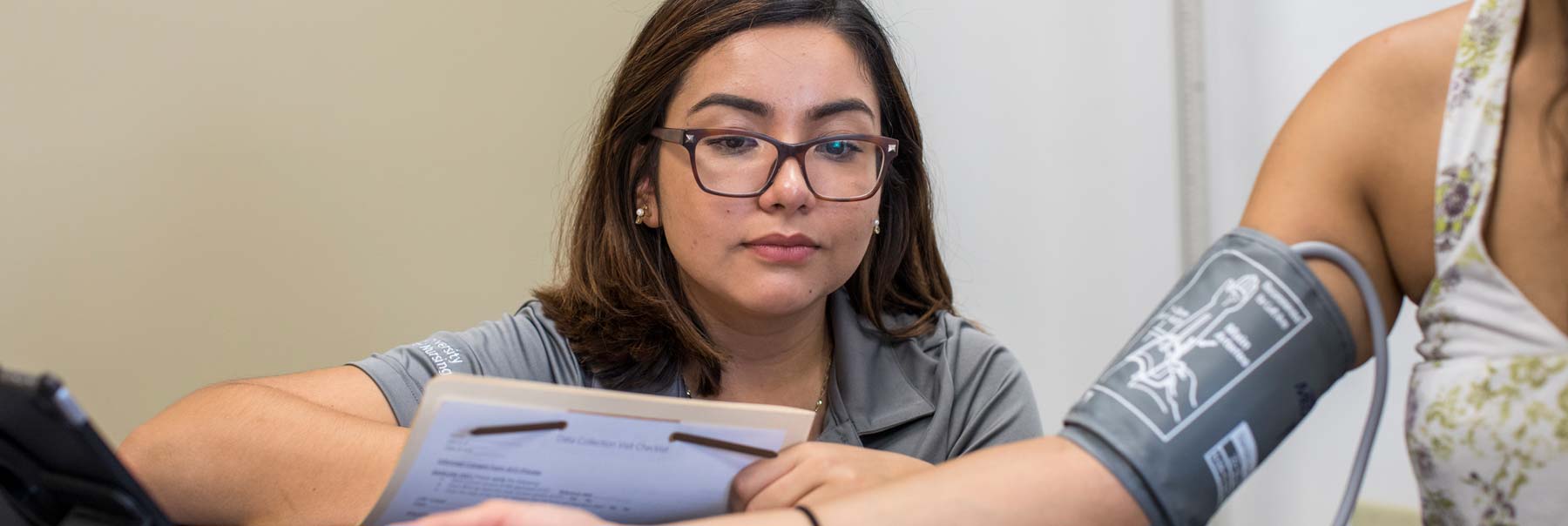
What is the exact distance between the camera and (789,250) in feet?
4.72

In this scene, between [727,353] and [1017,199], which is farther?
[1017,199]

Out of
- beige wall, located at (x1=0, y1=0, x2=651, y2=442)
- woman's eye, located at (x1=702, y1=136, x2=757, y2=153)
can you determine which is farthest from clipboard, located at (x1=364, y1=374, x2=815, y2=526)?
beige wall, located at (x1=0, y1=0, x2=651, y2=442)

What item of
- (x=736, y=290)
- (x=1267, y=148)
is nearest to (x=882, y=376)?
(x=736, y=290)

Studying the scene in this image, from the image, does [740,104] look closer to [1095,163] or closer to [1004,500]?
[1004,500]

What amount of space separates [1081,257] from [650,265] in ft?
3.87

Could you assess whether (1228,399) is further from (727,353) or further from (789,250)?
(727,353)

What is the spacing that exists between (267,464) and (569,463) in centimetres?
46

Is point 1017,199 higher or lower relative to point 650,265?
lower

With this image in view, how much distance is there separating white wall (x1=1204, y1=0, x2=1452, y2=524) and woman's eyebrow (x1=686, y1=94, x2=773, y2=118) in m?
1.14

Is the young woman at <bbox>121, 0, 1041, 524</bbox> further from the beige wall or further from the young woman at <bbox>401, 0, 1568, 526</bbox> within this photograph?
the beige wall

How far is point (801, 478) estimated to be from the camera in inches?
40.7

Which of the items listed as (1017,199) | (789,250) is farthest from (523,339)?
(1017,199)

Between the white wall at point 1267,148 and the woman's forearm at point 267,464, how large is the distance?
1.62m

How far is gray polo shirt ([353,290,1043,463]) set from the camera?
1496mm
